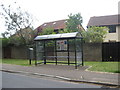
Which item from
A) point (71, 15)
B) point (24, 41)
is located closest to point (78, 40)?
point (24, 41)

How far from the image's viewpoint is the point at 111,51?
1394cm

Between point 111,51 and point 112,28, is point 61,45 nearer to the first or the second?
point 111,51

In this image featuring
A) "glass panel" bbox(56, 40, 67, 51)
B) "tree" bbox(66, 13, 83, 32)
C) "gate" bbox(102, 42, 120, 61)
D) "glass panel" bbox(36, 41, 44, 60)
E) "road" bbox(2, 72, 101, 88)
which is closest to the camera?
"road" bbox(2, 72, 101, 88)

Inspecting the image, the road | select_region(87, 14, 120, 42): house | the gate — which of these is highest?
select_region(87, 14, 120, 42): house

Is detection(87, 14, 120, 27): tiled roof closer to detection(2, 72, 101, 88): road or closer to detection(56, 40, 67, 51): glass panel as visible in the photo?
detection(56, 40, 67, 51): glass panel

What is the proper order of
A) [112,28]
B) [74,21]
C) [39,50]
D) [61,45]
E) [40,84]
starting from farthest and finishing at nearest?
[74,21]
[112,28]
[39,50]
[61,45]
[40,84]

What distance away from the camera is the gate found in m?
13.7

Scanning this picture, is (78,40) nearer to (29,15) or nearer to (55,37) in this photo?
(55,37)

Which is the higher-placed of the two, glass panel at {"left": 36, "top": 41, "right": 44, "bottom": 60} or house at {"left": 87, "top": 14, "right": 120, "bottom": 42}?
house at {"left": 87, "top": 14, "right": 120, "bottom": 42}

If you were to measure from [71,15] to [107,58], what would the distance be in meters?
15.2

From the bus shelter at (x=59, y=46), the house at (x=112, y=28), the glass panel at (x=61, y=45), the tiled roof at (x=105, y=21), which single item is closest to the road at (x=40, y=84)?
the bus shelter at (x=59, y=46)

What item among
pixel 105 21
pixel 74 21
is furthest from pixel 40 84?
pixel 105 21

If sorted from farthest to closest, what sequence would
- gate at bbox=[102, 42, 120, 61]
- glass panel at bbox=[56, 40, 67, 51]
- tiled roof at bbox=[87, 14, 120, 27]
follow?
tiled roof at bbox=[87, 14, 120, 27]
gate at bbox=[102, 42, 120, 61]
glass panel at bbox=[56, 40, 67, 51]

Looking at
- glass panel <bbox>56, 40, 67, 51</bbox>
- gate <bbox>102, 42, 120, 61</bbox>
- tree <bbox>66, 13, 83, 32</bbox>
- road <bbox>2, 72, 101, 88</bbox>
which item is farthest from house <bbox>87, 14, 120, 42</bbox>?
road <bbox>2, 72, 101, 88</bbox>
